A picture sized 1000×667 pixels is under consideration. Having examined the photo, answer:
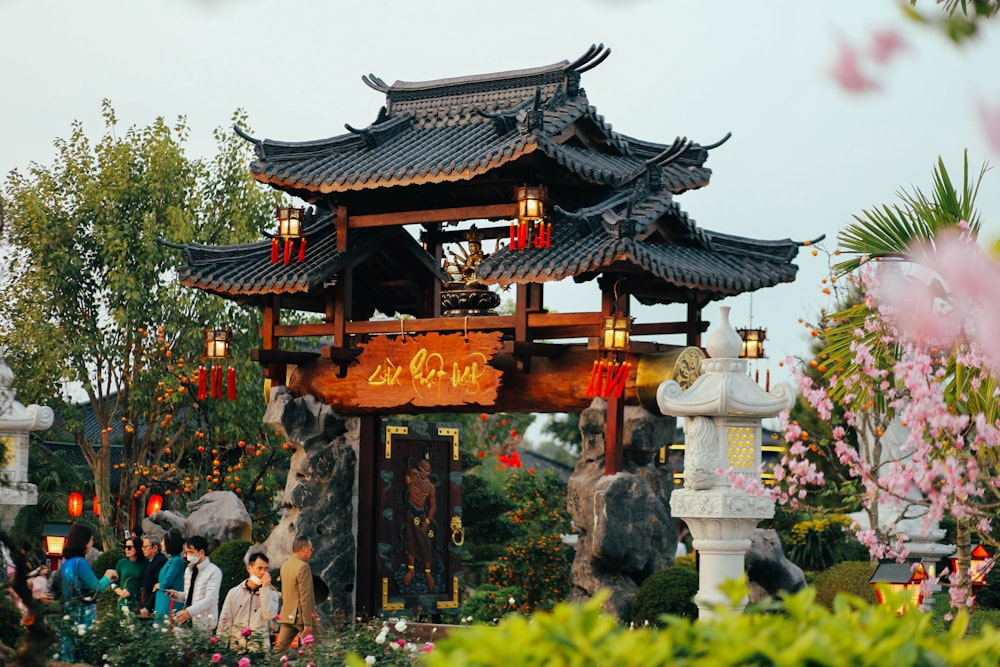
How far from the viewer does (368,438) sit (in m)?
14.5

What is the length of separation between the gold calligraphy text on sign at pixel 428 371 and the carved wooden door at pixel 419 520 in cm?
89

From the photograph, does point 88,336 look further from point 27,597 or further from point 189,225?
point 27,597

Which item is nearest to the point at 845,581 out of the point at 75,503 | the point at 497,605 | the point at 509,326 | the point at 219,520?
the point at 497,605

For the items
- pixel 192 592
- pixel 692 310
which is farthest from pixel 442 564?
pixel 192 592

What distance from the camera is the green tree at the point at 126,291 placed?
20.3m

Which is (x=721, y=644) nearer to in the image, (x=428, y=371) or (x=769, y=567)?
(x=769, y=567)

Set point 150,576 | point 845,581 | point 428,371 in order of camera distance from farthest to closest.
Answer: point 845,581, point 428,371, point 150,576

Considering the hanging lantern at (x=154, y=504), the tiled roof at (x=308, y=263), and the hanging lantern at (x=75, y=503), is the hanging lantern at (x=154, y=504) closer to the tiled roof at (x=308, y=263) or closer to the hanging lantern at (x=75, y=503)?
the hanging lantern at (x=75, y=503)

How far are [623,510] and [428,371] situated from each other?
2.66 meters

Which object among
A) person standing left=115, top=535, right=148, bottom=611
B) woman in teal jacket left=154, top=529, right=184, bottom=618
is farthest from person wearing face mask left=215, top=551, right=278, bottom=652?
person standing left=115, top=535, right=148, bottom=611

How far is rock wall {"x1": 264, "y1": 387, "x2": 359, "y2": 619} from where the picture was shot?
14.1 meters

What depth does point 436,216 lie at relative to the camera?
13.4m

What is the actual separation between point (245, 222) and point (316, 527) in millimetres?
7902

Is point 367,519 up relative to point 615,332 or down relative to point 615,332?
down
